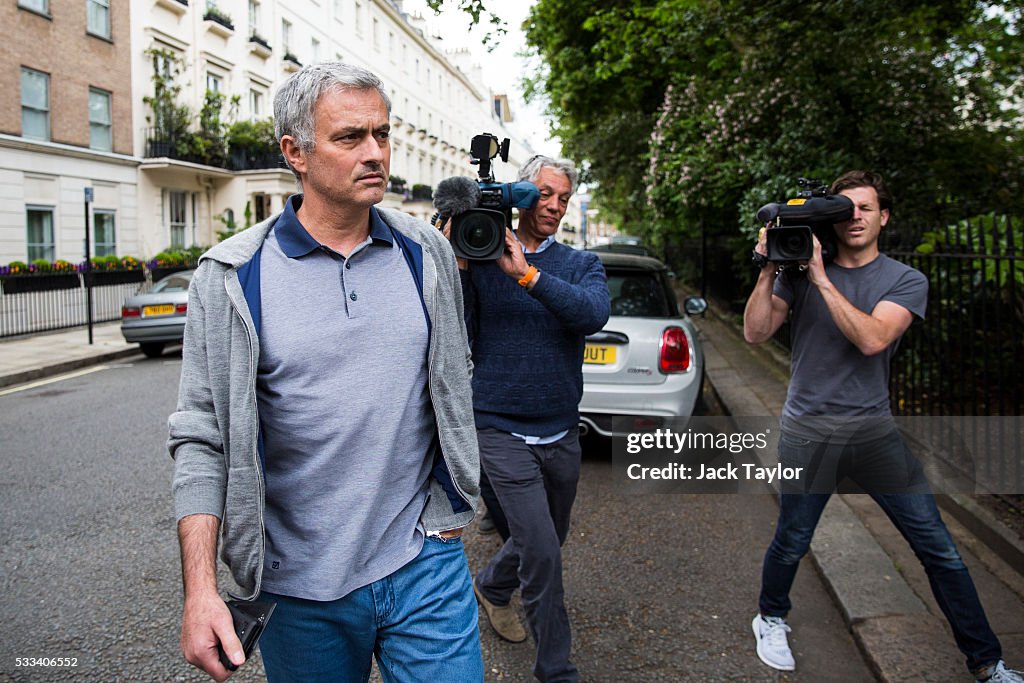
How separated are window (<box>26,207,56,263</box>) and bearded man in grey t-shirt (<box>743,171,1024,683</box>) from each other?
20.1m

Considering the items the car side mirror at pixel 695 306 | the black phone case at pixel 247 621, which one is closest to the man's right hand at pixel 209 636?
the black phone case at pixel 247 621

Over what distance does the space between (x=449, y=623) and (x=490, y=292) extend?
1401mm

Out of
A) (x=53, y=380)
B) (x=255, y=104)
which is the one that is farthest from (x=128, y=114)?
(x=53, y=380)

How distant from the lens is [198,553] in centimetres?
164

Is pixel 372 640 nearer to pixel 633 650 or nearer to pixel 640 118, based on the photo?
pixel 633 650

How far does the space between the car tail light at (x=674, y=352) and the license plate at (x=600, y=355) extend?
0.39 m

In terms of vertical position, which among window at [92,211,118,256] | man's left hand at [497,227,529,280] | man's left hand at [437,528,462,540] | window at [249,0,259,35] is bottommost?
man's left hand at [437,528,462,540]

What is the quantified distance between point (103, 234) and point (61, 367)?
10924 millimetres

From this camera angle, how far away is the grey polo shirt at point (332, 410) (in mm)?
1770

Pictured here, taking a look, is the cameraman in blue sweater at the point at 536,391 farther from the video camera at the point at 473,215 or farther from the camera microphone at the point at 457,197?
the camera microphone at the point at 457,197

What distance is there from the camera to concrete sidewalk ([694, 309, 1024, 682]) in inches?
122

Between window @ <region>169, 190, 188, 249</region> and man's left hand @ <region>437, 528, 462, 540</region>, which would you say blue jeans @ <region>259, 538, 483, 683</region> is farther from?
window @ <region>169, 190, 188, 249</region>

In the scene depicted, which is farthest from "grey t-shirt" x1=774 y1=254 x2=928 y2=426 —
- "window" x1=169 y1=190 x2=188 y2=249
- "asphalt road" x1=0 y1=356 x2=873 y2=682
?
"window" x1=169 y1=190 x2=188 y2=249

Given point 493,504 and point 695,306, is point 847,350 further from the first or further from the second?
point 695,306
